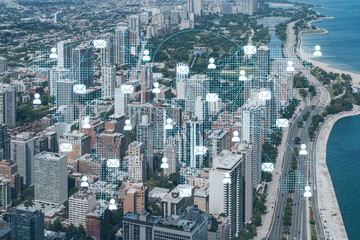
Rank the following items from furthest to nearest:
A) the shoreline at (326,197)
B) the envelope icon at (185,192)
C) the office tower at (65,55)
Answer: the office tower at (65,55)
the shoreline at (326,197)
the envelope icon at (185,192)

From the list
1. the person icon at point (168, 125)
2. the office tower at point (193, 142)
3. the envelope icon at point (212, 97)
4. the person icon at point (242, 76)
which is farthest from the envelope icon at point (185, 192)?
the person icon at point (242, 76)

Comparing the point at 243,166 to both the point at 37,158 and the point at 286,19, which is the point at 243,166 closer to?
the point at 37,158

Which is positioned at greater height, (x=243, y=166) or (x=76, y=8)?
(x=76, y=8)

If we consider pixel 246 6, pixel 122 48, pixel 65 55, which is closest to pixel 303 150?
pixel 65 55

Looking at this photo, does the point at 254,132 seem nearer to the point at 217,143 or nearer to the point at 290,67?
the point at 217,143

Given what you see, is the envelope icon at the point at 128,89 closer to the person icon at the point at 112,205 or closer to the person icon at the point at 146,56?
the person icon at the point at 146,56

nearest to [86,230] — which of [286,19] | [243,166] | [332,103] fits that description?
[243,166]

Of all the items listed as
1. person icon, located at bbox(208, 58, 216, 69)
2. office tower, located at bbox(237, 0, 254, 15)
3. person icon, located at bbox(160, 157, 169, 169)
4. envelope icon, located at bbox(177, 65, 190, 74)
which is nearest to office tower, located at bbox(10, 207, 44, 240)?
person icon, located at bbox(160, 157, 169, 169)
